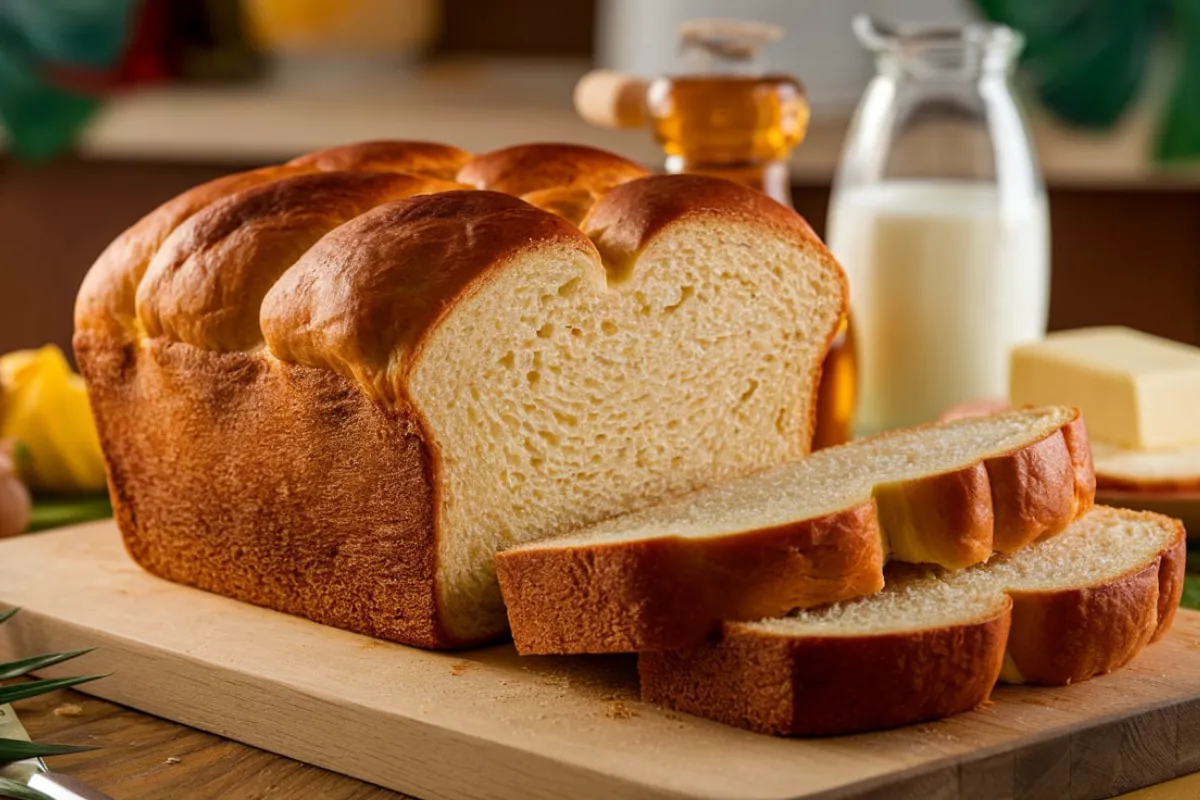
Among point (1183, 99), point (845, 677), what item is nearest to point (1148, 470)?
point (845, 677)

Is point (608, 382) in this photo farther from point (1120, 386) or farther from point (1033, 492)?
point (1120, 386)

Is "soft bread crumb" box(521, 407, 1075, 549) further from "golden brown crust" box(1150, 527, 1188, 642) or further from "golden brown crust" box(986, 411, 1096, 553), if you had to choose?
"golden brown crust" box(1150, 527, 1188, 642)

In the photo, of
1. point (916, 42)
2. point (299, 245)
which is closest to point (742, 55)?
point (916, 42)

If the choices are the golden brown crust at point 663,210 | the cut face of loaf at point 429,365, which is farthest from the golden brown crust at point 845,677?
the golden brown crust at point 663,210

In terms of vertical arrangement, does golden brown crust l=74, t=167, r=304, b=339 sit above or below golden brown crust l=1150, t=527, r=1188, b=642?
above

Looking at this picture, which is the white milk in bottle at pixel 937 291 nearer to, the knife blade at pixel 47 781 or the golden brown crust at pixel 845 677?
the golden brown crust at pixel 845 677

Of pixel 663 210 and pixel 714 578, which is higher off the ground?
pixel 663 210

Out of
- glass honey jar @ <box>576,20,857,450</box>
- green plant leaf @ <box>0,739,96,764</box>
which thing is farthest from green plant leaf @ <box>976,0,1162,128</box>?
green plant leaf @ <box>0,739,96,764</box>
